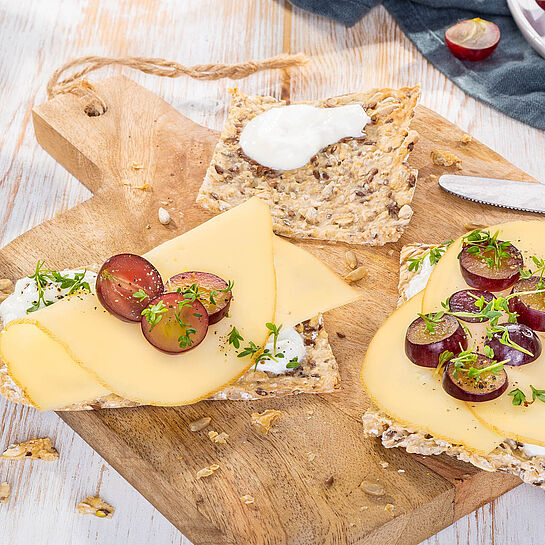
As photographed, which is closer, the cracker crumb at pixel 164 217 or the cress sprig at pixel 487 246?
the cress sprig at pixel 487 246

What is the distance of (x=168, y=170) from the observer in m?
4.31

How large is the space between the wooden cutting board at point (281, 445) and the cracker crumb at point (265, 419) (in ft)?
0.09

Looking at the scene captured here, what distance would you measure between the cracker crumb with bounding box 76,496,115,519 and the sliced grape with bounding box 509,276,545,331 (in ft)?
5.89

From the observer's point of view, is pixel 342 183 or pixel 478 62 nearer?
pixel 342 183

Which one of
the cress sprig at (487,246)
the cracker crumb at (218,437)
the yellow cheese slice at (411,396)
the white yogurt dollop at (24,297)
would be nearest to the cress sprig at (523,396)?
the yellow cheese slice at (411,396)

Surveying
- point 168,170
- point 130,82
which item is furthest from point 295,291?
point 130,82

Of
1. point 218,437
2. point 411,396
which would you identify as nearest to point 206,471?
point 218,437

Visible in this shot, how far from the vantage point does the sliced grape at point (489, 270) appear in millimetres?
3285

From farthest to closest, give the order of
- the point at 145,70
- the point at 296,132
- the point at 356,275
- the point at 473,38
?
the point at 473,38 → the point at 145,70 → the point at 296,132 → the point at 356,275

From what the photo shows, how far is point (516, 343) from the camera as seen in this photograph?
2961 mm

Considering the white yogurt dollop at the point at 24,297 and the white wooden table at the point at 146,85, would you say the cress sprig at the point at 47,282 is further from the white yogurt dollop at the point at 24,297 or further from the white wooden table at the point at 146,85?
the white wooden table at the point at 146,85

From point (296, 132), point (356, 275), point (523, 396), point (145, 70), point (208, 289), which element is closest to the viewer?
point (523, 396)

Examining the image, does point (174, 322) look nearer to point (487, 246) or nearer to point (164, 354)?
point (164, 354)

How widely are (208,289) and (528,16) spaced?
3346 mm
